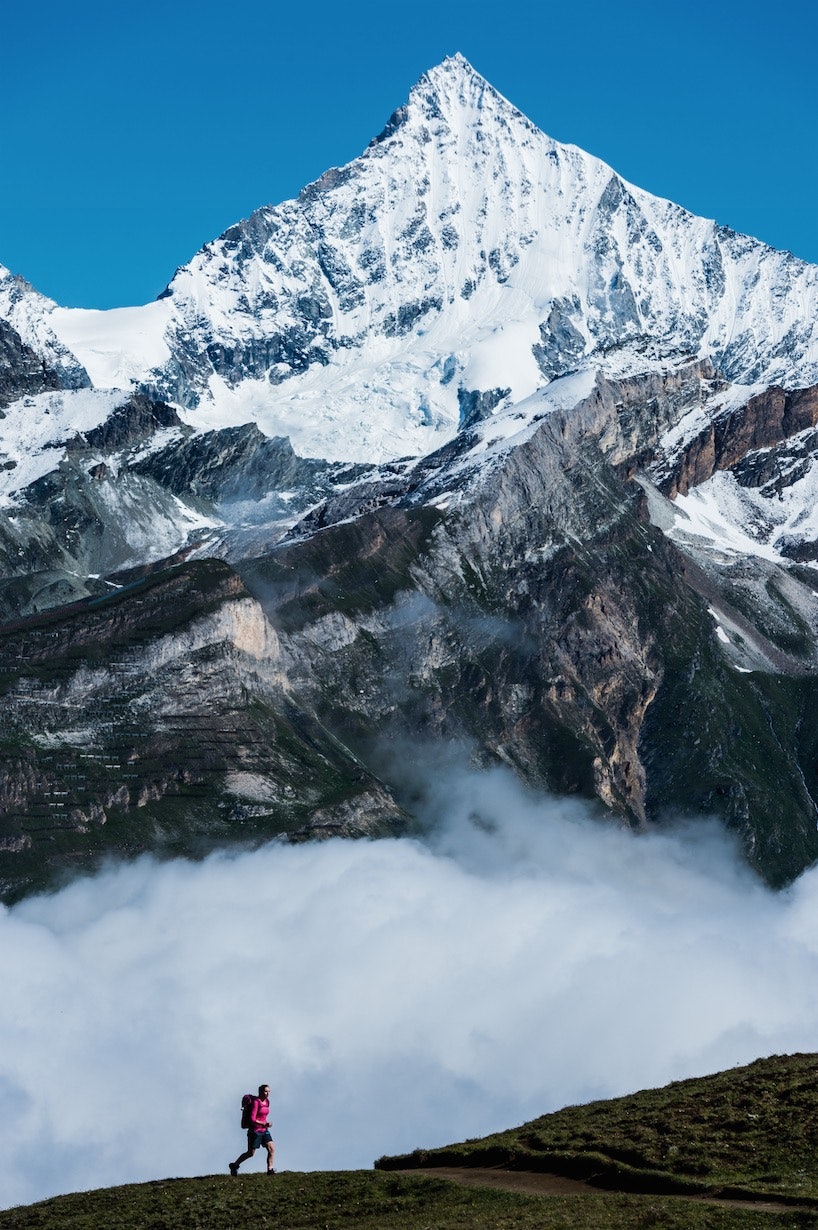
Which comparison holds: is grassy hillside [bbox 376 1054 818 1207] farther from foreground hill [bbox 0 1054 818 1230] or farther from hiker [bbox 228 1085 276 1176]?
hiker [bbox 228 1085 276 1176]

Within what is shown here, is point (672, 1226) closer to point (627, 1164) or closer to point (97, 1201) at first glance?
point (627, 1164)

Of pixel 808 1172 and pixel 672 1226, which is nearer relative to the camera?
pixel 672 1226

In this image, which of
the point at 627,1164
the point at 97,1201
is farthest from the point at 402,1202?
the point at 97,1201

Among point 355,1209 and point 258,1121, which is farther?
point 258,1121

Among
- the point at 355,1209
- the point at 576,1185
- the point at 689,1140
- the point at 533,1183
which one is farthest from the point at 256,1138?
the point at 689,1140

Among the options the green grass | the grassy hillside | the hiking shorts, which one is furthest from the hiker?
the grassy hillside

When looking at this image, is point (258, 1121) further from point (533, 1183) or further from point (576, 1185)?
point (576, 1185)

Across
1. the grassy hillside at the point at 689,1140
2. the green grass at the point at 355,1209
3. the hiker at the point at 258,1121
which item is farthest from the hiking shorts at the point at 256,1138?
the grassy hillside at the point at 689,1140
